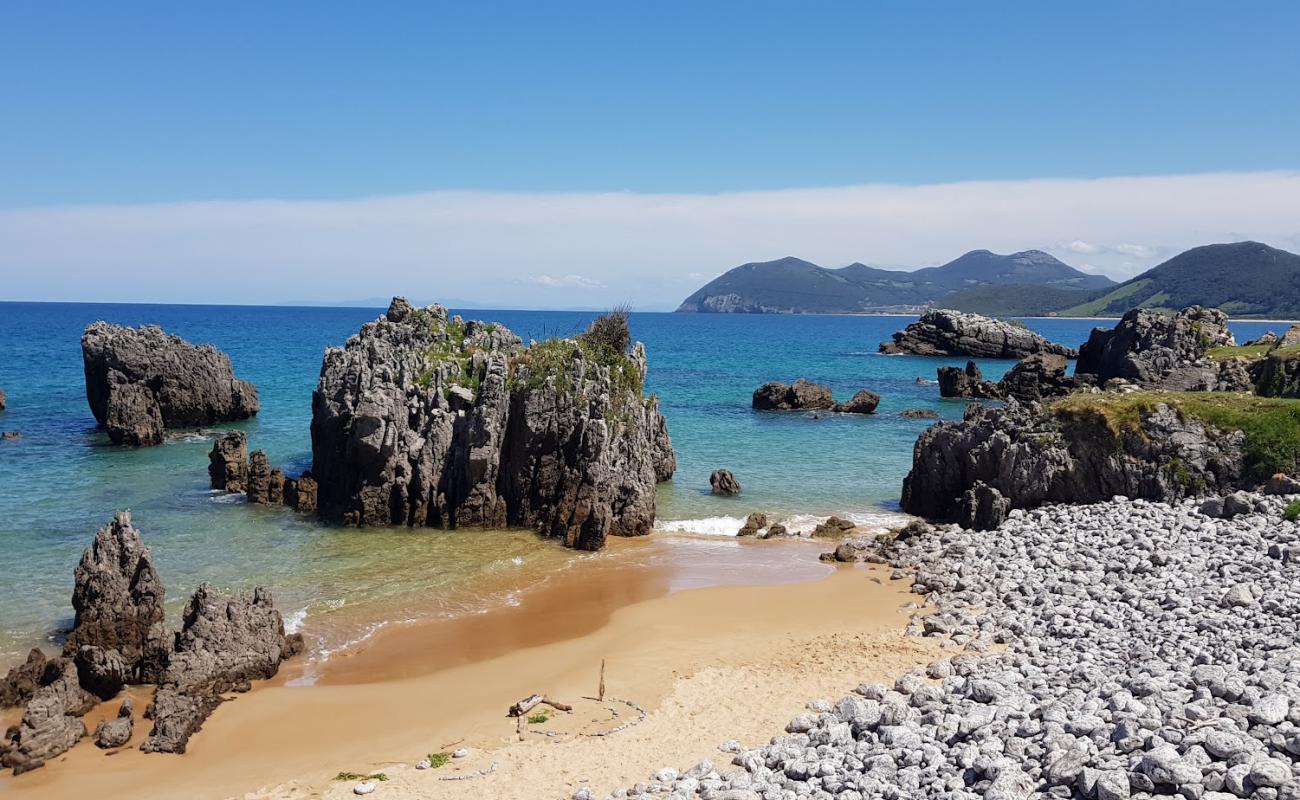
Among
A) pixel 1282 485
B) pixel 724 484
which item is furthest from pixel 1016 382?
pixel 1282 485

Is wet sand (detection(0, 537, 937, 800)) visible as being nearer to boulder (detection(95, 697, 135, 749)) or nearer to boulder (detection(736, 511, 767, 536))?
boulder (detection(95, 697, 135, 749))

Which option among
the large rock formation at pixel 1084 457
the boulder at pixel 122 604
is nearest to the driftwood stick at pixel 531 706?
the boulder at pixel 122 604

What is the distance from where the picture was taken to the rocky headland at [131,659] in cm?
1447

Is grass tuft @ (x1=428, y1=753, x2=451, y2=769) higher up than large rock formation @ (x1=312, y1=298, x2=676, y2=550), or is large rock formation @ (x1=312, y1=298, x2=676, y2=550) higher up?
large rock formation @ (x1=312, y1=298, x2=676, y2=550)

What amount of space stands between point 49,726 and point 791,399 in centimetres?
5095

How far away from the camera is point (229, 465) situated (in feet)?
108

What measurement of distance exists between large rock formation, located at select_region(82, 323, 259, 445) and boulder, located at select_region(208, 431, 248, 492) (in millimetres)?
13701

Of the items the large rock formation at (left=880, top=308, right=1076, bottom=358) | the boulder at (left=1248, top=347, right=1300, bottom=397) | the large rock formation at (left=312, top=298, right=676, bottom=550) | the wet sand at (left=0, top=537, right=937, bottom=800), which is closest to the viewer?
the wet sand at (left=0, top=537, right=937, bottom=800)

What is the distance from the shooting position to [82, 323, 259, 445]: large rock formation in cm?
4594

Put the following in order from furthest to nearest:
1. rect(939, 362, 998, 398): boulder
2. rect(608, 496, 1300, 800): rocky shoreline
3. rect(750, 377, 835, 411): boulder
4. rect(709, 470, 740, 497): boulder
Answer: rect(939, 362, 998, 398): boulder
rect(750, 377, 835, 411): boulder
rect(709, 470, 740, 497): boulder
rect(608, 496, 1300, 800): rocky shoreline

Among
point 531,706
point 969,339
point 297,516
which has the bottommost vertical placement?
point 531,706

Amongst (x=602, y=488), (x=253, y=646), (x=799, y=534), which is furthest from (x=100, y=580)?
(x=799, y=534)

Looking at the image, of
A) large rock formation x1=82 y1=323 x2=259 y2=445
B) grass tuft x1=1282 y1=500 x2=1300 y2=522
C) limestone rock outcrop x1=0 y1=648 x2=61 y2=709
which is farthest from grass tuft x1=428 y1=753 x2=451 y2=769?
large rock formation x1=82 y1=323 x2=259 y2=445

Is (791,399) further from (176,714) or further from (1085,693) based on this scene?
(176,714)
